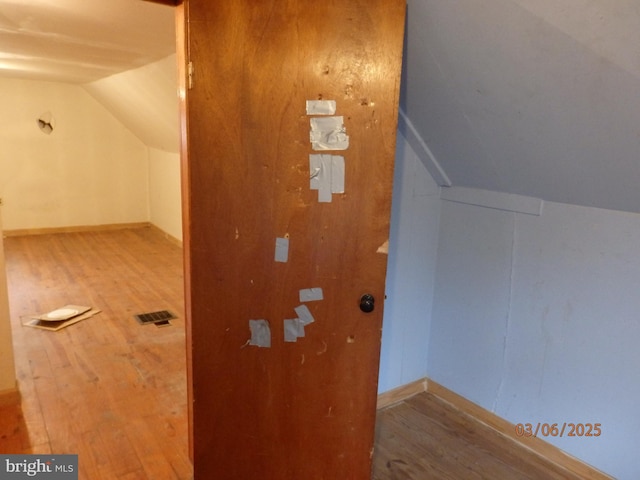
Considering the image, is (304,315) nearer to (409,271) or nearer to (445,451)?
(409,271)

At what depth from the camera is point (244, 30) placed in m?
1.31

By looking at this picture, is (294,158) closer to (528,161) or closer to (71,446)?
(528,161)

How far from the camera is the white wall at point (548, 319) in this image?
183cm

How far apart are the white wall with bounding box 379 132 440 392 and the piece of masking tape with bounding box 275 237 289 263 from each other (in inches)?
39.1

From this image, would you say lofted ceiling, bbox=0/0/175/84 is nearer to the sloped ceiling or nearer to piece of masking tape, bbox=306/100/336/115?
piece of masking tape, bbox=306/100/336/115

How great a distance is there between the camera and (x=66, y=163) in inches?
236

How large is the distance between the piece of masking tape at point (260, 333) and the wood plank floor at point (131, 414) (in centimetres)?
86

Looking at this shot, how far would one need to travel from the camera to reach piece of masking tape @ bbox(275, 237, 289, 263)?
1466 mm

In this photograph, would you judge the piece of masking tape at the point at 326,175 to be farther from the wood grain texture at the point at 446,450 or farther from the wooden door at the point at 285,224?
the wood grain texture at the point at 446,450

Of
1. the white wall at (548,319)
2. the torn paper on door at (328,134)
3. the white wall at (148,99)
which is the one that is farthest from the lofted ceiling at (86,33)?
the white wall at (548,319)

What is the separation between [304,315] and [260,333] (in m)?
0.16

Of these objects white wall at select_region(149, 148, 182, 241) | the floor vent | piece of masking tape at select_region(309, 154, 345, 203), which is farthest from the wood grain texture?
white wall at select_region(149, 148, 182, 241)

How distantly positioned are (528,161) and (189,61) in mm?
1373

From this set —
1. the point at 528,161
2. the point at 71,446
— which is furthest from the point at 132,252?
the point at 528,161
